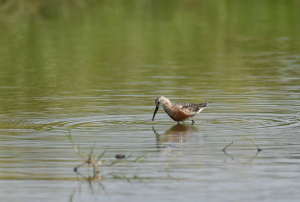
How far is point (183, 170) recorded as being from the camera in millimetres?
9805

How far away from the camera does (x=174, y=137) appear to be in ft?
42.9

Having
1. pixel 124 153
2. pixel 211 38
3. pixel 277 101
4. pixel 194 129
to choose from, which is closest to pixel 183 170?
pixel 124 153

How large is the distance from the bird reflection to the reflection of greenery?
3560 mm

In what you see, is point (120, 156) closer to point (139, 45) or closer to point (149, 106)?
point (149, 106)

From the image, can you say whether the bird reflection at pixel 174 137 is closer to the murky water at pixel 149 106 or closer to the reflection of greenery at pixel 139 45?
the murky water at pixel 149 106

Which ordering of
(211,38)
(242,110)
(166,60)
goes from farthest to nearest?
(211,38) → (166,60) → (242,110)

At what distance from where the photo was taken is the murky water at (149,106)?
9156mm

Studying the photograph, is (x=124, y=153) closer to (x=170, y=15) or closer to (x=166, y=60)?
(x=166, y=60)

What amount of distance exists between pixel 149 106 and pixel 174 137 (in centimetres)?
340

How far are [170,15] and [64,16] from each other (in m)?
6.06

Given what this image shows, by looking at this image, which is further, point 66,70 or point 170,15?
point 170,15

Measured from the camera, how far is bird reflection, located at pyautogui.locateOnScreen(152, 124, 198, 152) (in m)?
11.8

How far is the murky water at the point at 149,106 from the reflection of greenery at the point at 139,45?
0.07 metres

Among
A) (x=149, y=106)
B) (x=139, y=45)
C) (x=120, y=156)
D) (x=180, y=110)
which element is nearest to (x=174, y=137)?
(x=180, y=110)
